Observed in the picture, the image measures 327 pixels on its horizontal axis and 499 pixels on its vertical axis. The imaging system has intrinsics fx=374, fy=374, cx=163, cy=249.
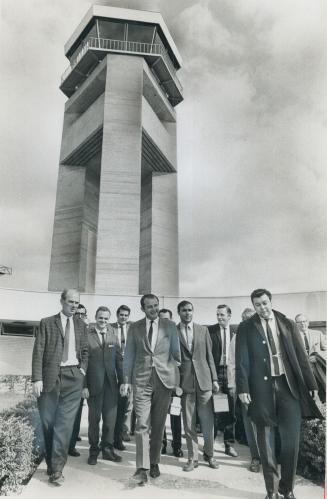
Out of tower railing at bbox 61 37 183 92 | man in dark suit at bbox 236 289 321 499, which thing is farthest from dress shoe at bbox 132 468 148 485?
tower railing at bbox 61 37 183 92

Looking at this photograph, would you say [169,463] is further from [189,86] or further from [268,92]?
[189,86]

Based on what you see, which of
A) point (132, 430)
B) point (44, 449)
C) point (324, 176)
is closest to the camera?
point (44, 449)

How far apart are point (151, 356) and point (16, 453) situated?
1.62 m

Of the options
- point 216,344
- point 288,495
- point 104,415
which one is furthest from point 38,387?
point 288,495

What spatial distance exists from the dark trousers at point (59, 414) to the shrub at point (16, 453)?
24cm

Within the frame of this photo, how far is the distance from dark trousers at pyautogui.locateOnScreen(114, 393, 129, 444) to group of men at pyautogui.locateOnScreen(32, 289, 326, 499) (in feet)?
0.05

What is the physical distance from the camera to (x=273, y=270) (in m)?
5.50

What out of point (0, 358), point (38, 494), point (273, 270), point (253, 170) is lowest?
point (38, 494)

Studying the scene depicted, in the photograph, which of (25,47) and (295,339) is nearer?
(295,339)

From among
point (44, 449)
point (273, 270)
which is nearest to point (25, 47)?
point (273, 270)

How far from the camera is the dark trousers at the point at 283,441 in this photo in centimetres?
326

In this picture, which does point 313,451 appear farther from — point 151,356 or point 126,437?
point 126,437

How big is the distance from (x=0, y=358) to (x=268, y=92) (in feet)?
18.2

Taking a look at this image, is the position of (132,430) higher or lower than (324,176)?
lower
